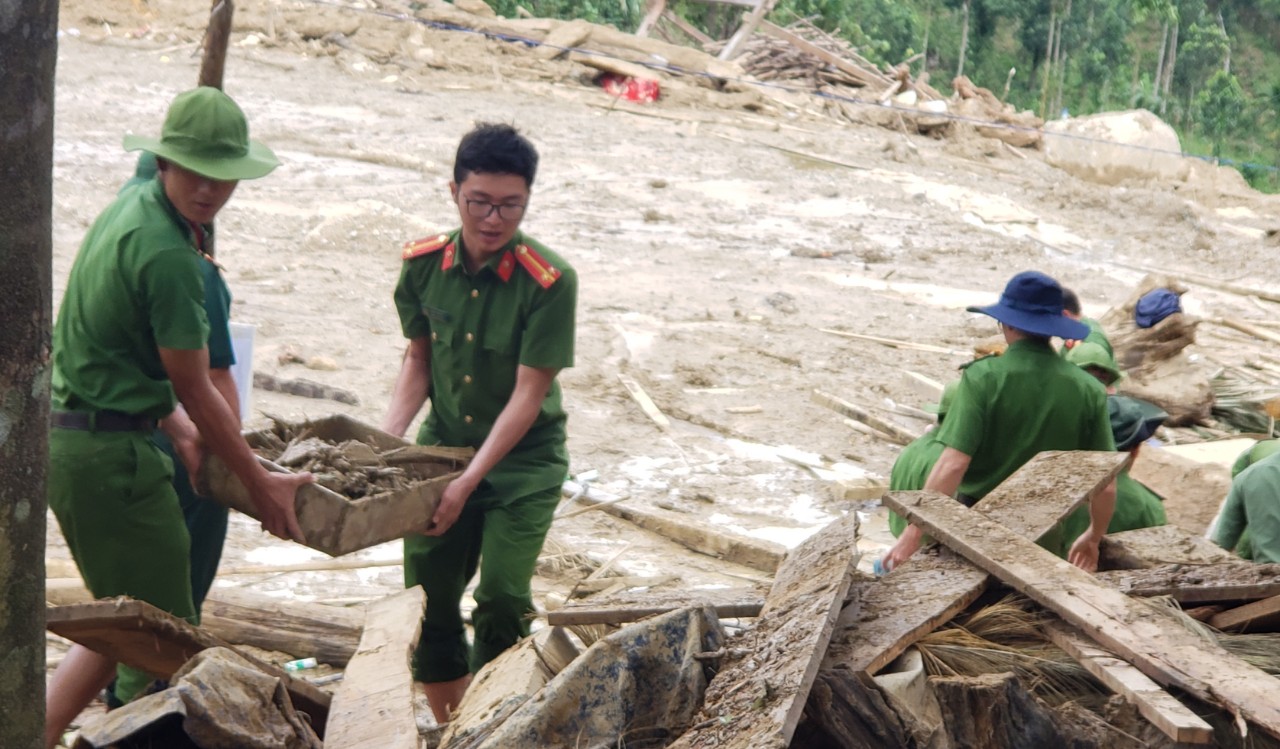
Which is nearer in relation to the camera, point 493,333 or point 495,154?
point 495,154

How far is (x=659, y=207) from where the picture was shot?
→ 18.7 m

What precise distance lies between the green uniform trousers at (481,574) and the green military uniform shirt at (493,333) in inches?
4.0

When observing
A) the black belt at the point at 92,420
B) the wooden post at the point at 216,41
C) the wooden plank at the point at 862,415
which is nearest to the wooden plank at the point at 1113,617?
the black belt at the point at 92,420

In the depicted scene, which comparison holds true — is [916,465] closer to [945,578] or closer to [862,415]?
[945,578]

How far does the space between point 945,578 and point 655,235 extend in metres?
13.0

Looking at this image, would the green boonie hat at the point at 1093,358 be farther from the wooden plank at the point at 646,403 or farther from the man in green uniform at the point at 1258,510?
the wooden plank at the point at 646,403

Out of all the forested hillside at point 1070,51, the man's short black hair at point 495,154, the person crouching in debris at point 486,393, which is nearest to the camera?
the man's short black hair at point 495,154

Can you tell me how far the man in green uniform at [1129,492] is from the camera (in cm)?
593

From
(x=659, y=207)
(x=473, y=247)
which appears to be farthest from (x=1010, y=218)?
(x=473, y=247)

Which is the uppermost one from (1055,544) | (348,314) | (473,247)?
(473,247)

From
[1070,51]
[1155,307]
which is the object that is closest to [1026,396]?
[1155,307]

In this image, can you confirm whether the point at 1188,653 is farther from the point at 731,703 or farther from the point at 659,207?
the point at 659,207

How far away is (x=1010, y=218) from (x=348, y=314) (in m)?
11.6

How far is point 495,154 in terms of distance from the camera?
4734mm
